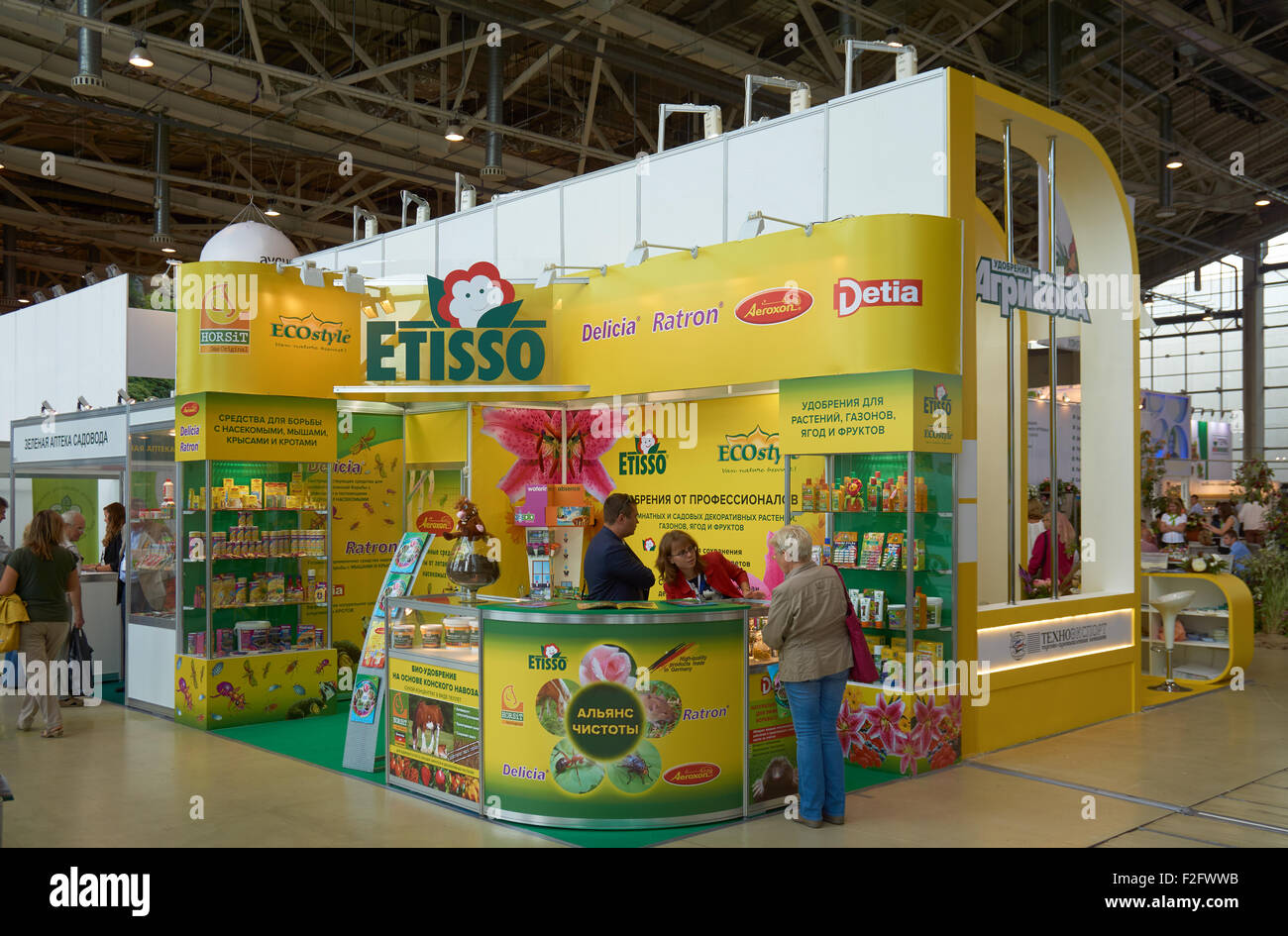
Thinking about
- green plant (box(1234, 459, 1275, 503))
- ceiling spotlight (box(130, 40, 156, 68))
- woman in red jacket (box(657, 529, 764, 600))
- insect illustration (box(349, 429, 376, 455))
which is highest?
ceiling spotlight (box(130, 40, 156, 68))

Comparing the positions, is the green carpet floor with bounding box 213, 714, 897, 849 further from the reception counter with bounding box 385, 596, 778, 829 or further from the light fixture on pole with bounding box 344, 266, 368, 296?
the light fixture on pole with bounding box 344, 266, 368, 296

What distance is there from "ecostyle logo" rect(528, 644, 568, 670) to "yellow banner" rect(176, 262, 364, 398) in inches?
146

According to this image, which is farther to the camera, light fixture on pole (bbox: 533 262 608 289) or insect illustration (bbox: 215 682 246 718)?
light fixture on pole (bbox: 533 262 608 289)

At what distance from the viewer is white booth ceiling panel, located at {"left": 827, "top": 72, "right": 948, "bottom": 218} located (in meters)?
6.16

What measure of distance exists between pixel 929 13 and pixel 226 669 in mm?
10561

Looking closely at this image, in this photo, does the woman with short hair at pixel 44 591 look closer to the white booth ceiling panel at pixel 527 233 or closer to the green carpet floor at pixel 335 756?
the green carpet floor at pixel 335 756

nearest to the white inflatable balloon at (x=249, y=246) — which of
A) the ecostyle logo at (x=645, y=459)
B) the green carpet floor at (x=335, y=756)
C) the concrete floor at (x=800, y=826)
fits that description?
the ecostyle logo at (x=645, y=459)

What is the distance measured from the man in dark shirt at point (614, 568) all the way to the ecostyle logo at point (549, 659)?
508mm

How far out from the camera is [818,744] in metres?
4.80

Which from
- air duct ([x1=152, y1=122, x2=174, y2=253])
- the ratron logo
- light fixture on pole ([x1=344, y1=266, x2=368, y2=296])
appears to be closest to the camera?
light fixture on pole ([x1=344, y1=266, x2=368, y2=296])

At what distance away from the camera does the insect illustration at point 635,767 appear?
482 cm

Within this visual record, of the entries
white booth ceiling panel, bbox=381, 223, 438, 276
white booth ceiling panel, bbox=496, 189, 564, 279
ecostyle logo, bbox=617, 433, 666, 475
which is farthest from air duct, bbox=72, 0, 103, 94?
ecostyle logo, bbox=617, 433, 666, 475

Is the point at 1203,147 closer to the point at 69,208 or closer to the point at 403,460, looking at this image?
the point at 403,460

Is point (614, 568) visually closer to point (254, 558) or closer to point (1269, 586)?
point (254, 558)
